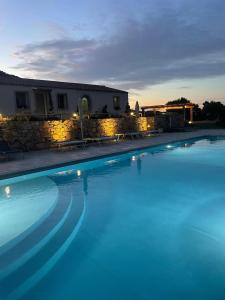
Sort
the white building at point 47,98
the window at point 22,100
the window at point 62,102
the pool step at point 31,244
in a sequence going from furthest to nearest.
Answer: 1. the window at point 62,102
2. the window at point 22,100
3. the white building at point 47,98
4. the pool step at point 31,244

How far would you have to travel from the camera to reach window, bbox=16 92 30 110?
18.6 meters

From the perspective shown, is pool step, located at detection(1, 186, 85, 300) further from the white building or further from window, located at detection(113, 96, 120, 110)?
window, located at detection(113, 96, 120, 110)

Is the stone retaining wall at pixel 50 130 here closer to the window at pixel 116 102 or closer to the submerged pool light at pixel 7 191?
the submerged pool light at pixel 7 191

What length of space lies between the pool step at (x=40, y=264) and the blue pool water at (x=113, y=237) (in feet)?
0.04

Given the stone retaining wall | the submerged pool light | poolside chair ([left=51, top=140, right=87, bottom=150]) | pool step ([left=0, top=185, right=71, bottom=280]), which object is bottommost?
pool step ([left=0, top=185, right=71, bottom=280])

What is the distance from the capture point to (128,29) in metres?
19.0

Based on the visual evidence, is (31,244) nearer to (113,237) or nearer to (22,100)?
(113,237)

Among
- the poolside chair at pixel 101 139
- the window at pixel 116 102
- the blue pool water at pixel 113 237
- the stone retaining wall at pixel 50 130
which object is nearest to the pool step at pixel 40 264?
the blue pool water at pixel 113 237

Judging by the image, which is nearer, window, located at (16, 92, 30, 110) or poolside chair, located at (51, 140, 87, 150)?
poolside chair, located at (51, 140, 87, 150)

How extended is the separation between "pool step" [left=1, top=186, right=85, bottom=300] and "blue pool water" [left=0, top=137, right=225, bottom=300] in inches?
0.5

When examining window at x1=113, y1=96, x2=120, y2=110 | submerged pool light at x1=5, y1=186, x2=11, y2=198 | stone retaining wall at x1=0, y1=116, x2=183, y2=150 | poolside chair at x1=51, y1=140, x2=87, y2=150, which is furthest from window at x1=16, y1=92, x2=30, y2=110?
submerged pool light at x1=5, y1=186, x2=11, y2=198

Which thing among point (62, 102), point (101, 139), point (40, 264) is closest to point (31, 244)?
point (40, 264)

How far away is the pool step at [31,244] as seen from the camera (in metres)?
3.71

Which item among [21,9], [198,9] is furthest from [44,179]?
[198,9]
